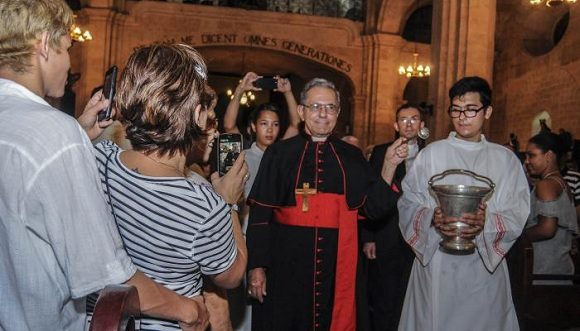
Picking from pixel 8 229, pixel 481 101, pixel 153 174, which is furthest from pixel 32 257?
pixel 481 101

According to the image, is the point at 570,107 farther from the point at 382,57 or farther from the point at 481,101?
the point at 481,101

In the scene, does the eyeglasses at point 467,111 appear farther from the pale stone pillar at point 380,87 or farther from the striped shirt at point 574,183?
the pale stone pillar at point 380,87

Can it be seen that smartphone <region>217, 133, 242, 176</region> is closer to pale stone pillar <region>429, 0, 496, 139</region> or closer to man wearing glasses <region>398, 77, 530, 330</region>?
man wearing glasses <region>398, 77, 530, 330</region>

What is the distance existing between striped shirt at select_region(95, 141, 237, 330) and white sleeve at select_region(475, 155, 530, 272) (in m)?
2.13

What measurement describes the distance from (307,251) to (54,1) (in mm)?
2494

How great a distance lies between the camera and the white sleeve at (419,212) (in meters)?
3.53

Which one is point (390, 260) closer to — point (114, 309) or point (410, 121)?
point (410, 121)

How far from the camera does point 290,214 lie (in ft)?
12.4

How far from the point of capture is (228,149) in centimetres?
273

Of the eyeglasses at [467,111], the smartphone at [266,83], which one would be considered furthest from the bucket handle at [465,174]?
the smartphone at [266,83]

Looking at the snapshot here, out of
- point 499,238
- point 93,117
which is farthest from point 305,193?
point 93,117

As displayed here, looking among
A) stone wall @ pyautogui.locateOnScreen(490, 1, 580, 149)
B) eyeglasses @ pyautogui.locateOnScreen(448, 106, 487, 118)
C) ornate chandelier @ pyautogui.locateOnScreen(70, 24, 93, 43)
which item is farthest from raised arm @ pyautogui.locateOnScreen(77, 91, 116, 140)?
ornate chandelier @ pyautogui.locateOnScreen(70, 24, 93, 43)

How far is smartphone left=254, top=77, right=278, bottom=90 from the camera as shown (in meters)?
4.23

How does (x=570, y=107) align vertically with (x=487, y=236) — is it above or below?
above
